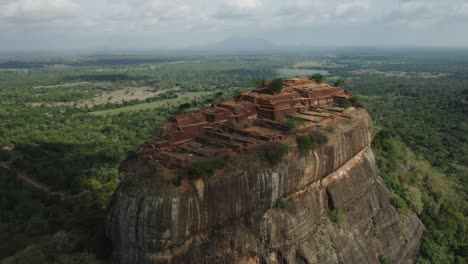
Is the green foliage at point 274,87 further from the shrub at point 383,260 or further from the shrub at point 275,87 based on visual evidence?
the shrub at point 383,260

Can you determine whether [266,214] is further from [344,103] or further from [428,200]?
[428,200]

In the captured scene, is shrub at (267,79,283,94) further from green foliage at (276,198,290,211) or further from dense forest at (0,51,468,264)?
green foliage at (276,198,290,211)

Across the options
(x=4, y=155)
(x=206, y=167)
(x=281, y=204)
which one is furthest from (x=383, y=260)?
(x=4, y=155)

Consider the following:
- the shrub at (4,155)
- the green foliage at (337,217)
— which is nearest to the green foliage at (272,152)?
the green foliage at (337,217)

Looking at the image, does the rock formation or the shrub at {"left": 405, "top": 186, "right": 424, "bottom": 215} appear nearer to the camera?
the rock formation

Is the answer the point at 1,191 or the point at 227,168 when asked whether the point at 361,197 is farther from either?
the point at 1,191

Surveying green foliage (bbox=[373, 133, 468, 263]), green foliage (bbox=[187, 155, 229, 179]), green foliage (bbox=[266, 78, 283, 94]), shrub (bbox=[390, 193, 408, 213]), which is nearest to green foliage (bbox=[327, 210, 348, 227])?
shrub (bbox=[390, 193, 408, 213])
